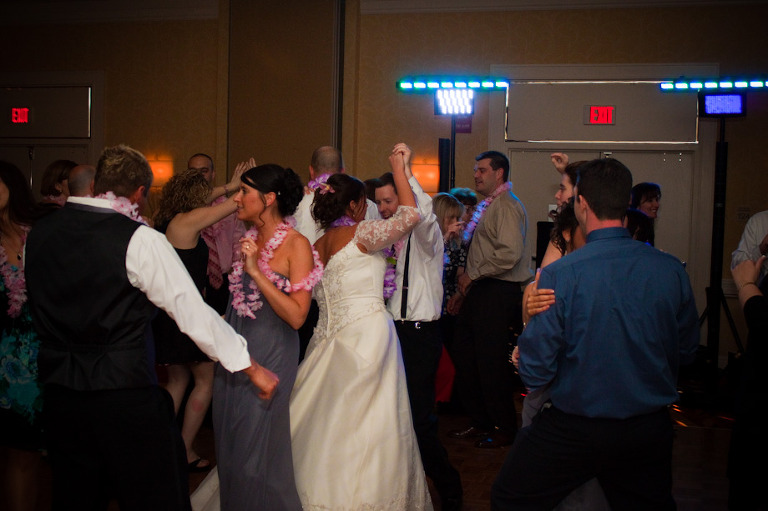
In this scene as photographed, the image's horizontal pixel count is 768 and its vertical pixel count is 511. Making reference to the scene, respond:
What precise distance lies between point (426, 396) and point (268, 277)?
107cm

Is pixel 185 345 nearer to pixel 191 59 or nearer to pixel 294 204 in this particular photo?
pixel 294 204

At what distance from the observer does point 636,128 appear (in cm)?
727

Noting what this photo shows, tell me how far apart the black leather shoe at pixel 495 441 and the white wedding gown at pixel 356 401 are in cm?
155

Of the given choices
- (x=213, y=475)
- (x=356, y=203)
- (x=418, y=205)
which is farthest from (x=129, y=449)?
(x=418, y=205)

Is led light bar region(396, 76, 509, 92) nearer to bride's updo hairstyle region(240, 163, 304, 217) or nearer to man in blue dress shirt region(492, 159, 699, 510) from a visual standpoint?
bride's updo hairstyle region(240, 163, 304, 217)

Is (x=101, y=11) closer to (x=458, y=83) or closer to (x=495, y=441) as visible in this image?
(x=458, y=83)

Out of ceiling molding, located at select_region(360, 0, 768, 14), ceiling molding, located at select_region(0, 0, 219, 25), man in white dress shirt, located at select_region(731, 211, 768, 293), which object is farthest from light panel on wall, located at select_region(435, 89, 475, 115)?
man in white dress shirt, located at select_region(731, 211, 768, 293)

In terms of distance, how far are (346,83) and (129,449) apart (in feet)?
19.8

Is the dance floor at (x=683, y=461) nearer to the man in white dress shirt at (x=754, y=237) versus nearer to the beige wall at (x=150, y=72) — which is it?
the man in white dress shirt at (x=754, y=237)

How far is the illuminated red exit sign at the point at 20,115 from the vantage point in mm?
8594

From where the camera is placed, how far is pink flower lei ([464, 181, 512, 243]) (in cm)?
490

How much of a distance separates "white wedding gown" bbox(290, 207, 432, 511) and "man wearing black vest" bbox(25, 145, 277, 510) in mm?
750

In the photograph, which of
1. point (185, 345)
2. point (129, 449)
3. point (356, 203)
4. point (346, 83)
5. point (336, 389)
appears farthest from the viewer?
point (346, 83)

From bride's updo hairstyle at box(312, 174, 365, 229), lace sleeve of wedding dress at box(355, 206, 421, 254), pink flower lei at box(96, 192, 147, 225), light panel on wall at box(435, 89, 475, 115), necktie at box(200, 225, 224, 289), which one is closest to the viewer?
pink flower lei at box(96, 192, 147, 225)
